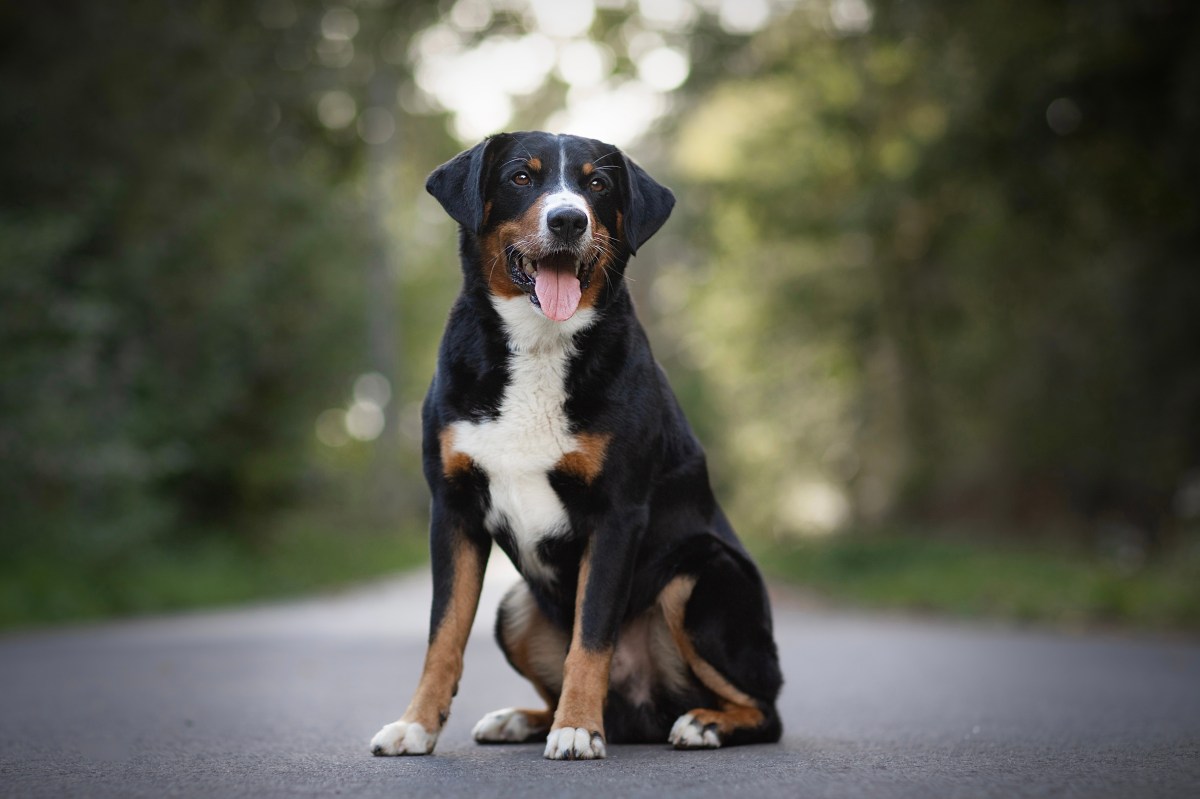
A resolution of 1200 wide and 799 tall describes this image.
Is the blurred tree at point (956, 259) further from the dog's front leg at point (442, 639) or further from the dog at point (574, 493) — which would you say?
the dog's front leg at point (442, 639)

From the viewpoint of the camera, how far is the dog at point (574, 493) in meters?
4.50

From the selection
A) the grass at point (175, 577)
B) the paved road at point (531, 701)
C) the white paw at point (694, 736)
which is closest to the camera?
the paved road at point (531, 701)

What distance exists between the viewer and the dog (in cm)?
450

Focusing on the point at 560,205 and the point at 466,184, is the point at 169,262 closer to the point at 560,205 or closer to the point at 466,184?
the point at 466,184

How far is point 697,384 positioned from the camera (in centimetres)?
4581

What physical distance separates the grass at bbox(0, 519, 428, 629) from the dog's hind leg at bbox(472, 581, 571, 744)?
7.65m

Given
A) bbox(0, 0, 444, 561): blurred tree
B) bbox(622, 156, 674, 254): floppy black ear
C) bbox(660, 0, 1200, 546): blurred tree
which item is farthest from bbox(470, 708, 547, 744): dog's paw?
bbox(660, 0, 1200, 546): blurred tree

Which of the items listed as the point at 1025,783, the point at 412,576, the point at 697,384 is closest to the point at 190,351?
the point at 412,576

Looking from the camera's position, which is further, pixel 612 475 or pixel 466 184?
pixel 466 184

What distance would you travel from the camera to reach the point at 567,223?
4.57 meters

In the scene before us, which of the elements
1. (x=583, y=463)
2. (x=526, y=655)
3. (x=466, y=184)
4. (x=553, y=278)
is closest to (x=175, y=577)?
(x=526, y=655)

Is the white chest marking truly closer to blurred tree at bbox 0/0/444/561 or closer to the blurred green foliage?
the blurred green foliage

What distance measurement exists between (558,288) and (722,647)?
4.49 feet

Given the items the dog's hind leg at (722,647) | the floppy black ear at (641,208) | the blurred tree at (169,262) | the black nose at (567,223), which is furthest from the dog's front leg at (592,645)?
the blurred tree at (169,262)
